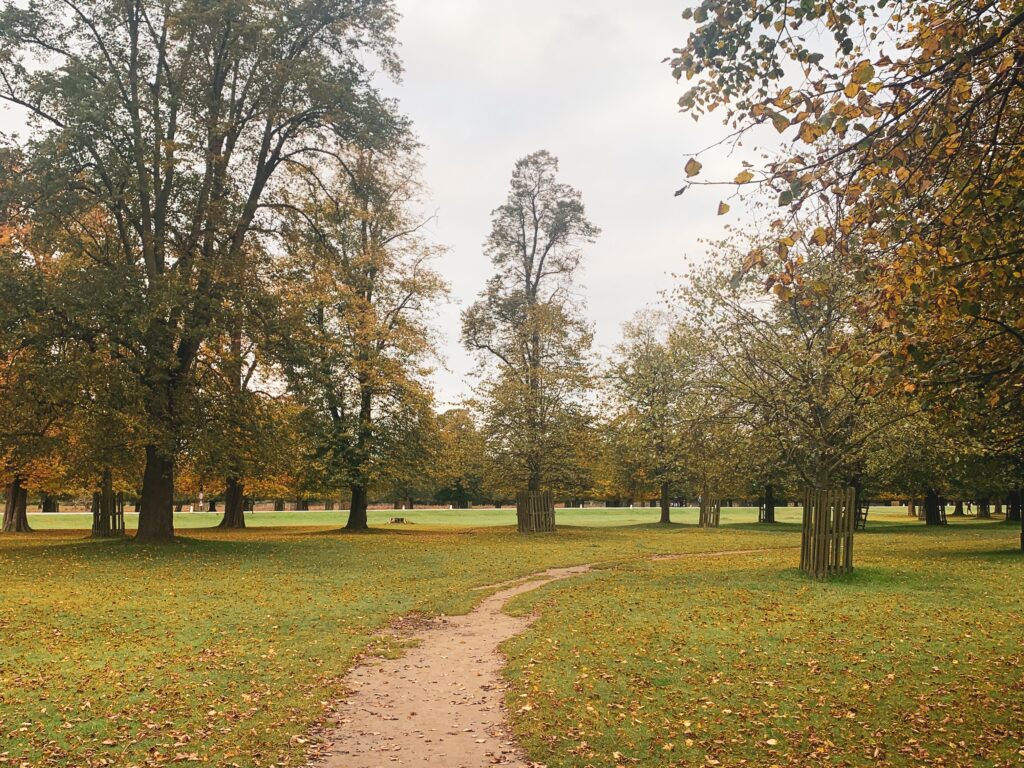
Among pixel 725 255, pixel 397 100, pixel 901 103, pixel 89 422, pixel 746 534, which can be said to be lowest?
pixel 746 534

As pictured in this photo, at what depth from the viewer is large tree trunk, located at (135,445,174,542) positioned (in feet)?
77.8

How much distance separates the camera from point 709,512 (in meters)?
44.8

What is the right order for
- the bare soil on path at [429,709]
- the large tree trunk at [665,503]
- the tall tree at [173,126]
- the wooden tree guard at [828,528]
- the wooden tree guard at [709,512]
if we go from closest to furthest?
the bare soil on path at [429,709]
the wooden tree guard at [828,528]
the tall tree at [173,126]
the wooden tree guard at [709,512]
the large tree trunk at [665,503]

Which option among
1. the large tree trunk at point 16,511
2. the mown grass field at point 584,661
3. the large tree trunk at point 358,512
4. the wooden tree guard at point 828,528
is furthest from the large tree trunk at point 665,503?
the large tree trunk at point 16,511

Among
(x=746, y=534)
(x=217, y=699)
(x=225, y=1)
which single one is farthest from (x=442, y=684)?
(x=746, y=534)

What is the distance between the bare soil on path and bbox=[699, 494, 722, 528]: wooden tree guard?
3442 centimetres

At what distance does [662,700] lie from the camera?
7848 millimetres

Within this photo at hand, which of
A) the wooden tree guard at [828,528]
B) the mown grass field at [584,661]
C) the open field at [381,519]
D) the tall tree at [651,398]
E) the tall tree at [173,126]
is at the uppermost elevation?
the tall tree at [173,126]

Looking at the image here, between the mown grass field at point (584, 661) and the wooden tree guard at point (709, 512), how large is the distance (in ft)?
80.3

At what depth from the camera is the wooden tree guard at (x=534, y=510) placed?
3612cm

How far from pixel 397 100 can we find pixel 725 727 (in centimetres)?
2516

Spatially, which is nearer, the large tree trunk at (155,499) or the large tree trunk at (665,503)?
the large tree trunk at (155,499)

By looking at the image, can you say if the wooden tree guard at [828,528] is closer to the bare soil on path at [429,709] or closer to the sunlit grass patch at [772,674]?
the sunlit grass patch at [772,674]

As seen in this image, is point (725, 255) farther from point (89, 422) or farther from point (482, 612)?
point (89, 422)
